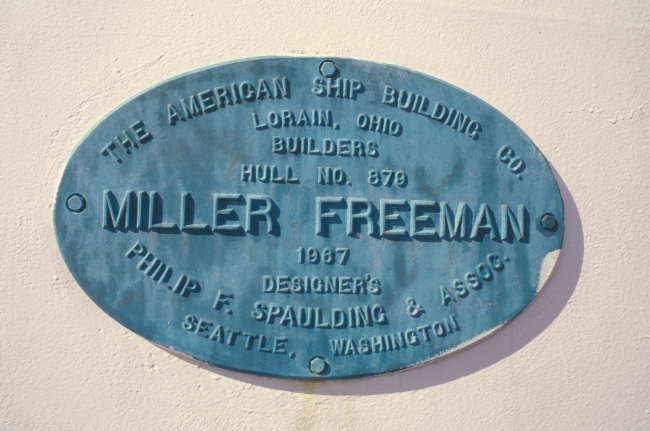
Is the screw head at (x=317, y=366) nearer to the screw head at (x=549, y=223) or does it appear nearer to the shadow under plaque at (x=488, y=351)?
the shadow under plaque at (x=488, y=351)

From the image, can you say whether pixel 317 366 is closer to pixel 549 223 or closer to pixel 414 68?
pixel 549 223

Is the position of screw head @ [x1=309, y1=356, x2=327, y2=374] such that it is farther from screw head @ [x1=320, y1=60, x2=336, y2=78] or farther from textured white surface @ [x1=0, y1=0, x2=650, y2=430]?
screw head @ [x1=320, y1=60, x2=336, y2=78]

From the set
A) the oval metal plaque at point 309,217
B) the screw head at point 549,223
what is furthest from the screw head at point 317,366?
the screw head at point 549,223

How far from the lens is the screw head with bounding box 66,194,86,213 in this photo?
5.66 feet

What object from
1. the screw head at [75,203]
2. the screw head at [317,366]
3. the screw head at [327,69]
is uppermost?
the screw head at [327,69]

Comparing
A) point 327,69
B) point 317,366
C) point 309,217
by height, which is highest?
point 327,69

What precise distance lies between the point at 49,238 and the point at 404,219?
1.24m

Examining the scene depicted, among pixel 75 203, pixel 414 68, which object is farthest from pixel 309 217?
pixel 75 203

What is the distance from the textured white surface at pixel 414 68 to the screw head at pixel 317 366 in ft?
0.21

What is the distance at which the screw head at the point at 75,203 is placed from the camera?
173cm

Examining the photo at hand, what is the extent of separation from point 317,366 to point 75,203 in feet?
3.26

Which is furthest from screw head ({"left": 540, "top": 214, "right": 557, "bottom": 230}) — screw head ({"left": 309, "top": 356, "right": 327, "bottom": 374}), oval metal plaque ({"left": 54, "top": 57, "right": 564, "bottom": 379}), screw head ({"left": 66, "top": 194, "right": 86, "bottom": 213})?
screw head ({"left": 66, "top": 194, "right": 86, "bottom": 213})

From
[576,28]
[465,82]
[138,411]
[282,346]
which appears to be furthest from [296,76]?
[138,411]

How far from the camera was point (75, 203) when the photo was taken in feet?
5.67
